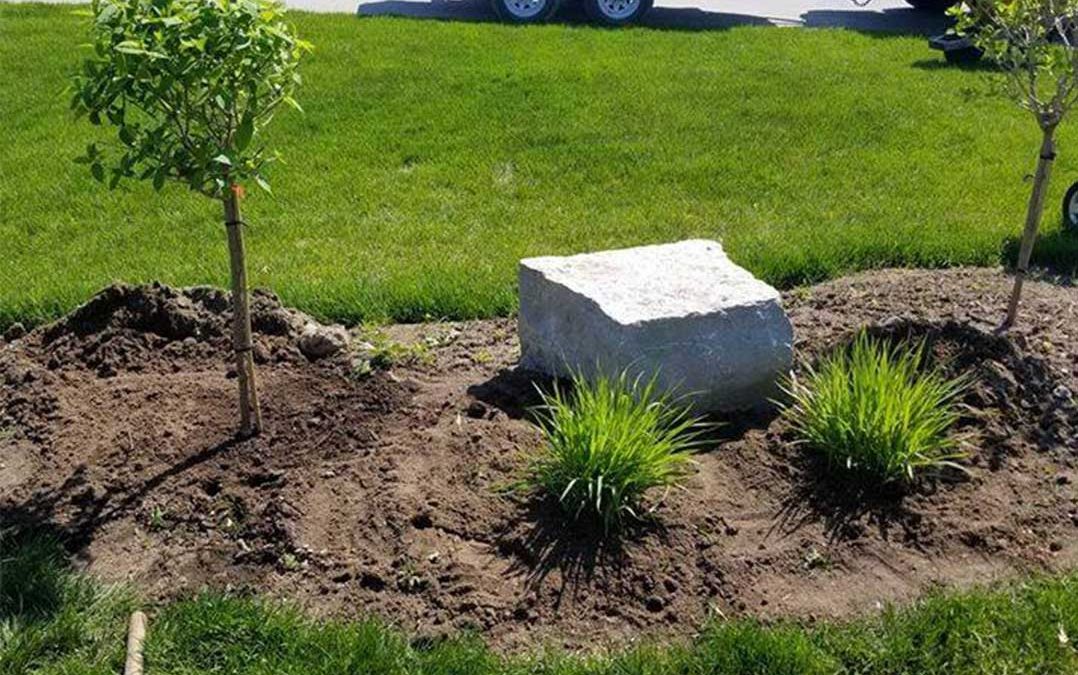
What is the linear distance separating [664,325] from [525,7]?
857 centimetres

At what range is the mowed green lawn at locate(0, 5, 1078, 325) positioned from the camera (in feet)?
22.2

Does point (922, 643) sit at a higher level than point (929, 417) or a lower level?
lower

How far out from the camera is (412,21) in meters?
12.1

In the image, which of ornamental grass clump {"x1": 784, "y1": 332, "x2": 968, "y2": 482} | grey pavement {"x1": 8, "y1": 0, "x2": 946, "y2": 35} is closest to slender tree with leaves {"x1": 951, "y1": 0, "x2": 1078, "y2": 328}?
ornamental grass clump {"x1": 784, "y1": 332, "x2": 968, "y2": 482}

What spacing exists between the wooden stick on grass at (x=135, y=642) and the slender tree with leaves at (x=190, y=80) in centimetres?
134

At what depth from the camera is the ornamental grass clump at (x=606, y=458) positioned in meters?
4.25

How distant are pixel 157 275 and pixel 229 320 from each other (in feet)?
4.81

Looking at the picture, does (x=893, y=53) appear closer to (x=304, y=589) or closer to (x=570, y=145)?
(x=570, y=145)

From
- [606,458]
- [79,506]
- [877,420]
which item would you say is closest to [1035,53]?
[877,420]

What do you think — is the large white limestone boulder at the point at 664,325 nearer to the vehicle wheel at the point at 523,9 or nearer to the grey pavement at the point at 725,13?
the vehicle wheel at the point at 523,9

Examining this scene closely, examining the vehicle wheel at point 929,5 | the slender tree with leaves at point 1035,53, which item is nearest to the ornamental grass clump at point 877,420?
the slender tree with leaves at point 1035,53

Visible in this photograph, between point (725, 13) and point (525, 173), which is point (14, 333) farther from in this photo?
point (725, 13)

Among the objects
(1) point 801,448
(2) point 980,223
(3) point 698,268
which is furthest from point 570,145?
(1) point 801,448

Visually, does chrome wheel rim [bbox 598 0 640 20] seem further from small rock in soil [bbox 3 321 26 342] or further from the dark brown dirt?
small rock in soil [bbox 3 321 26 342]
